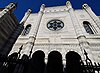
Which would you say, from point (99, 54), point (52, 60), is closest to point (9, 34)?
point (52, 60)

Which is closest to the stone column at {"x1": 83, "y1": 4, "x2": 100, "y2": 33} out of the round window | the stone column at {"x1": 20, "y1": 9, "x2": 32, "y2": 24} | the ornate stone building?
the ornate stone building

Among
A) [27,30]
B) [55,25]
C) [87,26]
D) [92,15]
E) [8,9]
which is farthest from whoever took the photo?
[27,30]

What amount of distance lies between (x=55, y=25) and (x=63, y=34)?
7.13 ft

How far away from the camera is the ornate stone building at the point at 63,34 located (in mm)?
9688

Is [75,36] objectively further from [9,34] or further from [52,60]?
[9,34]

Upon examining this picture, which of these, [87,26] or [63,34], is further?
[87,26]

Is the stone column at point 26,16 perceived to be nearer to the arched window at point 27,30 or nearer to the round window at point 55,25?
the arched window at point 27,30

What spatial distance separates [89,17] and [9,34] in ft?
32.2

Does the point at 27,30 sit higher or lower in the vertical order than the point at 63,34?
higher

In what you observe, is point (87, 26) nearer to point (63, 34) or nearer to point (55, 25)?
point (63, 34)

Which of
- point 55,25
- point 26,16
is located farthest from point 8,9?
point 55,25

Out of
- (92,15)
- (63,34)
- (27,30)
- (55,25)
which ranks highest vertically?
(92,15)

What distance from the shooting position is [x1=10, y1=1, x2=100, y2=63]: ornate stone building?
969 centimetres

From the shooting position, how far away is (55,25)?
1338 centimetres
